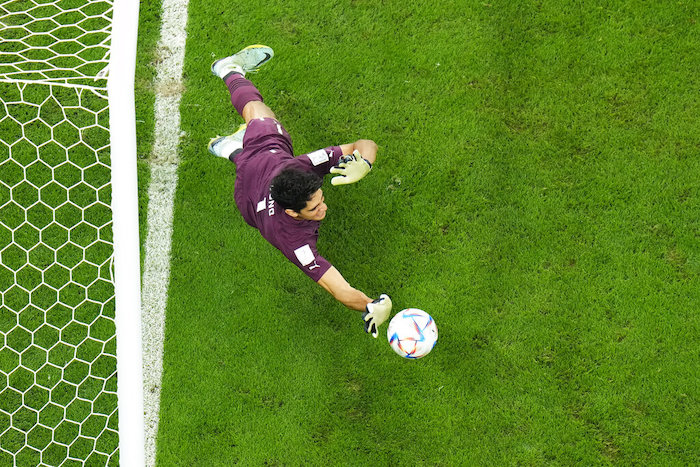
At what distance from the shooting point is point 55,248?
5004 millimetres

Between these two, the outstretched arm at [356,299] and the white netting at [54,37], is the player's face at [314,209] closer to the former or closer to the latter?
the outstretched arm at [356,299]

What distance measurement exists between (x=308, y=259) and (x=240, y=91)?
5.03 feet

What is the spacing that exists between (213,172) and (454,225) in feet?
6.78

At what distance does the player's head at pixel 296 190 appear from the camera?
364 cm

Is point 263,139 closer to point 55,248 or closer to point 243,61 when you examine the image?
point 243,61

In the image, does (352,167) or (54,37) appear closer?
(352,167)

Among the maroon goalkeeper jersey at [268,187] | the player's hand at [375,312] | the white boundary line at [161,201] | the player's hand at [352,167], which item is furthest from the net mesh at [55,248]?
the player's hand at [375,312]

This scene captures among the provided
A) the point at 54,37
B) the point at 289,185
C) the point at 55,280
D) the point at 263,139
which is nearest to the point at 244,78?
the point at 263,139

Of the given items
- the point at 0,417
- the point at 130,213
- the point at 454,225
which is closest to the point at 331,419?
the point at 454,225

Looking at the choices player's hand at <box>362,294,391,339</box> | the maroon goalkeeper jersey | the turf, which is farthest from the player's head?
the turf

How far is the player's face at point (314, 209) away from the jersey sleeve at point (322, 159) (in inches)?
20.2

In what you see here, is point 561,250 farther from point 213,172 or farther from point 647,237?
point 213,172

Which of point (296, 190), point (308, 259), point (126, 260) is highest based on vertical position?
point (296, 190)

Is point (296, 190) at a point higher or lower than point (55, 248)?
higher
